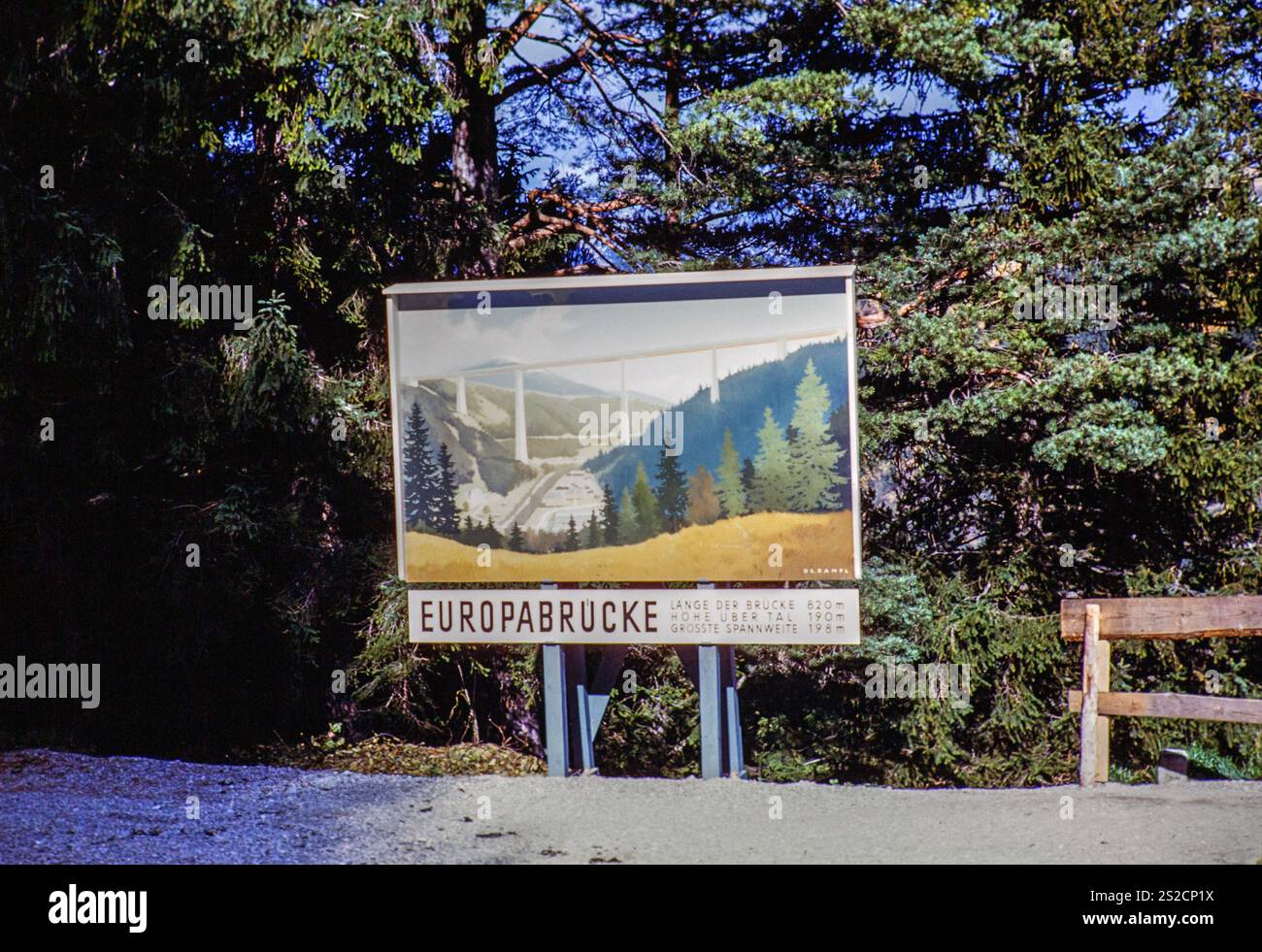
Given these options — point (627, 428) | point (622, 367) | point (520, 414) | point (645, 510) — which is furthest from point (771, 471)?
point (520, 414)

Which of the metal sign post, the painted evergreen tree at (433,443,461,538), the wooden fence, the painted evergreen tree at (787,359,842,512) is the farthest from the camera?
the painted evergreen tree at (433,443,461,538)

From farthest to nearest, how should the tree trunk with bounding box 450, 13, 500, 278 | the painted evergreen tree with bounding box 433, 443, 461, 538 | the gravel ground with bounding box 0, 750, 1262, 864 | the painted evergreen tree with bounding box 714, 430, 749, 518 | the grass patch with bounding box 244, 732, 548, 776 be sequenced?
the tree trunk with bounding box 450, 13, 500, 278 < the grass patch with bounding box 244, 732, 548, 776 < the painted evergreen tree with bounding box 433, 443, 461, 538 < the painted evergreen tree with bounding box 714, 430, 749, 518 < the gravel ground with bounding box 0, 750, 1262, 864

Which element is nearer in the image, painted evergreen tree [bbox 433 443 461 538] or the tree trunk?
painted evergreen tree [bbox 433 443 461 538]

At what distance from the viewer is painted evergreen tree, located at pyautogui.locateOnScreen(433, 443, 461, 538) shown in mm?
8820

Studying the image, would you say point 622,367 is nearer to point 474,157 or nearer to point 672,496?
point 672,496

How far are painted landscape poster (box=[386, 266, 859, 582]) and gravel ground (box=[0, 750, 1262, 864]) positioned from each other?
5.31 feet

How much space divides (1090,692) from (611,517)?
3830 mm

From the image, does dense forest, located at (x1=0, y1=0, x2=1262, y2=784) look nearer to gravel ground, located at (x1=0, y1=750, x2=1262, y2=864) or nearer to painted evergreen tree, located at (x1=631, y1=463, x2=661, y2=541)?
gravel ground, located at (x1=0, y1=750, x2=1262, y2=864)

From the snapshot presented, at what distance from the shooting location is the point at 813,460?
846 cm

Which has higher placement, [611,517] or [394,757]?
[611,517]

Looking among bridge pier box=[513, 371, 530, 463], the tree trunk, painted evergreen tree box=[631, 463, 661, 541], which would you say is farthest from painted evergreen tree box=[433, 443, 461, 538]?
the tree trunk

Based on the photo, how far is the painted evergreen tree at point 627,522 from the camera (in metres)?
8.58

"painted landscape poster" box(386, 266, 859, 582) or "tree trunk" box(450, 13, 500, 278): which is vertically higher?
"tree trunk" box(450, 13, 500, 278)

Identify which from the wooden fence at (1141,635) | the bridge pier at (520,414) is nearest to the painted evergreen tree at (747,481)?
the bridge pier at (520,414)
